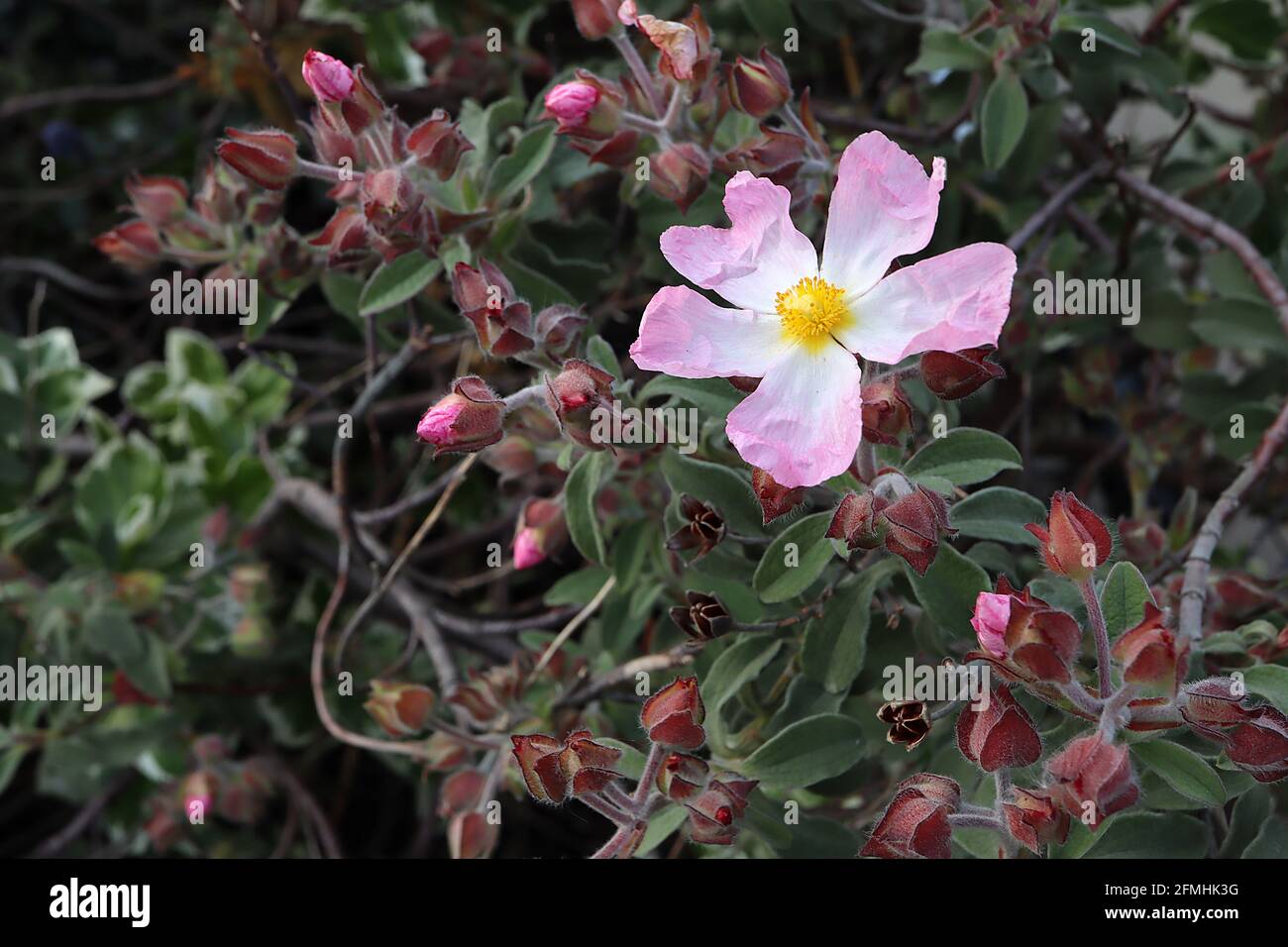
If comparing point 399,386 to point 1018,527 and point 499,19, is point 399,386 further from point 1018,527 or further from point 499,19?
point 1018,527

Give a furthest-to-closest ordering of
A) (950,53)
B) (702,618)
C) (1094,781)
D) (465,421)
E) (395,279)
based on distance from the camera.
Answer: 1. (950,53)
2. (395,279)
3. (702,618)
4. (465,421)
5. (1094,781)

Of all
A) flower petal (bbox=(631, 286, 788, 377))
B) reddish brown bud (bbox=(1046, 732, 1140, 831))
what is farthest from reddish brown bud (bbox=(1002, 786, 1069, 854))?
flower petal (bbox=(631, 286, 788, 377))

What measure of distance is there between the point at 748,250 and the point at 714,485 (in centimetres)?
20

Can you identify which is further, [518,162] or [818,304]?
[518,162]

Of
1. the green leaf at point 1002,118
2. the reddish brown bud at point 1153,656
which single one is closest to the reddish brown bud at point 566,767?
the reddish brown bud at point 1153,656

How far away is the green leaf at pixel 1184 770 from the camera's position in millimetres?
840

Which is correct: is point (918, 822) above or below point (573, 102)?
below

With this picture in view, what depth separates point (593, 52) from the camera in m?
1.64

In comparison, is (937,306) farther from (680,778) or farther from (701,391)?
(680,778)

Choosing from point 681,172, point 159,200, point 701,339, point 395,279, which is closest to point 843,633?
point 701,339

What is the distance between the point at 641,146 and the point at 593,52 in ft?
2.04

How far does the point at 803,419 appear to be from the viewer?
83cm

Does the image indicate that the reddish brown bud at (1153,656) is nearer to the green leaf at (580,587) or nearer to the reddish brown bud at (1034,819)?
the reddish brown bud at (1034,819)
